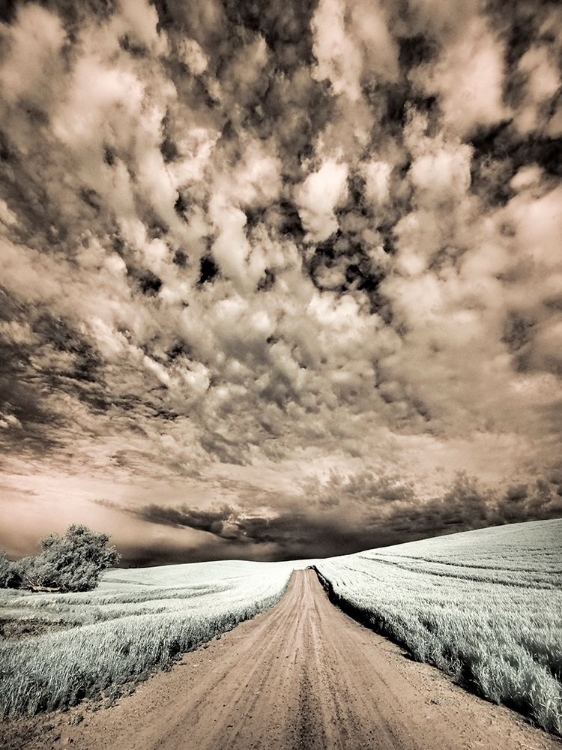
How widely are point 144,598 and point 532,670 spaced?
30580 millimetres

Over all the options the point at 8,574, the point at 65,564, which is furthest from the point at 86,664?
the point at 8,574

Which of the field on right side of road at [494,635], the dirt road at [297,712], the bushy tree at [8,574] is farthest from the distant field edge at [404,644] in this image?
the bushy tree at [8,574]

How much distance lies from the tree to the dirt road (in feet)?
131

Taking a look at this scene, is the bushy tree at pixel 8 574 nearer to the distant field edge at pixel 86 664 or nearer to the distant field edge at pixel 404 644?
the distant field edge at pixel 404 644

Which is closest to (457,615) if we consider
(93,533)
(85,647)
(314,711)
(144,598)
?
(314,711)

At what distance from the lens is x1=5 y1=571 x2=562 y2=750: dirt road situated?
5543mm

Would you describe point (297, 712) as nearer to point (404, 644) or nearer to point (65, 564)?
point (404, 644)

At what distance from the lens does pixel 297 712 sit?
21.7ft

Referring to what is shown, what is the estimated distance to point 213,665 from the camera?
9742mm

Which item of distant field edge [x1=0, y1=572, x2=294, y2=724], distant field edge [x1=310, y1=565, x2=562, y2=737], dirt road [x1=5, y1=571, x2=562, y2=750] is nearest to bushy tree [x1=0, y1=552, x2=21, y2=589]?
distant field edge [x1=310, y1=565, x2=562, y2=737]

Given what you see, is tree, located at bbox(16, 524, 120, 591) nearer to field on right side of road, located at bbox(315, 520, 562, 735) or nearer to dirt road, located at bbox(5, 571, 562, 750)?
field on right side of road, located at bbox(315, 520, 562, 735)

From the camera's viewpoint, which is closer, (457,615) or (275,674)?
(275,674)

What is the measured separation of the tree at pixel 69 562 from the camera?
39688 millimetres

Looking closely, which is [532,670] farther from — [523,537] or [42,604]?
[523,537]
